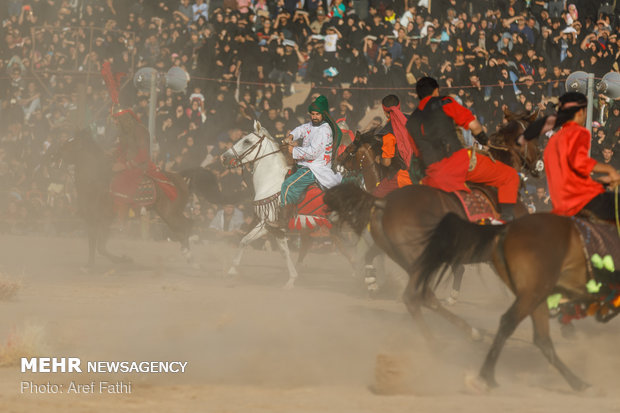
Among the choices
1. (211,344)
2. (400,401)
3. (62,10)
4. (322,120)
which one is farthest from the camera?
(62,10)

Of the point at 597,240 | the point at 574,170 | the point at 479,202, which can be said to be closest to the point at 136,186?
the point at 479,202

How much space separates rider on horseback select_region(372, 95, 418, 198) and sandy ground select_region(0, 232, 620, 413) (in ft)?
4.87

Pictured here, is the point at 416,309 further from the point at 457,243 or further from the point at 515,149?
the point at 515,149

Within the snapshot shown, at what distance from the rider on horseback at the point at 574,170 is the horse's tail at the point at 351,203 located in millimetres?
1995

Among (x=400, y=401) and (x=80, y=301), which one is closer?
(x=400, y=401)

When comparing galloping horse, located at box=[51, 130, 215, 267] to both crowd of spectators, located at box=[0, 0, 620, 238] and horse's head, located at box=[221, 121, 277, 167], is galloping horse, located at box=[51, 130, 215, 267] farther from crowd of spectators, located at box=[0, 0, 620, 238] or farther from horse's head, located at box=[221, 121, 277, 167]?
crowd of spectators, located at box=[0, 0, 620, 238]

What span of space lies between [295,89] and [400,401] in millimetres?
13519

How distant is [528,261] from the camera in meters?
6.59

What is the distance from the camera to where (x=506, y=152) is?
9742 millimetres

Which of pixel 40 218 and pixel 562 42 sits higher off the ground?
pixel 562 42

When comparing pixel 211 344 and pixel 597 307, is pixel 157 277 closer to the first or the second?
pixel 211 344

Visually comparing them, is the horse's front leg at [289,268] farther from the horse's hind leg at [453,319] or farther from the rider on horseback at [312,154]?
the horse's hind leg at [453,319]

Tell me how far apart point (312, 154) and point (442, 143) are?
12.7 feet

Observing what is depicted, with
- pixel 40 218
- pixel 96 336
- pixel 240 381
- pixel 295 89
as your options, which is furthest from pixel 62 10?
pixel 240 381
